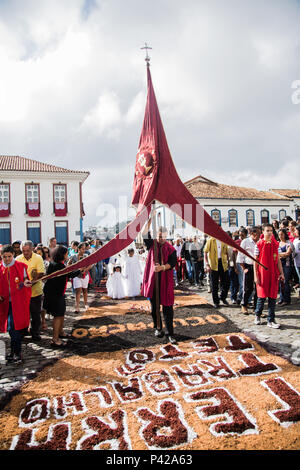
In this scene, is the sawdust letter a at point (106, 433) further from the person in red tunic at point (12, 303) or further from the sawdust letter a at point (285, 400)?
the person in red tunic at point (12, 303)

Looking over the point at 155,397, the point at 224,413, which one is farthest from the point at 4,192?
the point at 224,413

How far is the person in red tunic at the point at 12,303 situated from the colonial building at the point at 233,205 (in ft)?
Result: 89.3

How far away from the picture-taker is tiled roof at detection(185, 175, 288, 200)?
34.4 meters

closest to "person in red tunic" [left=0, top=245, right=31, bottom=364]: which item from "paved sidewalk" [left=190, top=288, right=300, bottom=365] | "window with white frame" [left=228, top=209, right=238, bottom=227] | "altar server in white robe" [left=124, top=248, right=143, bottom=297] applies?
"paved sidewalk" [left=190, top=288, right=300, bottom=365]

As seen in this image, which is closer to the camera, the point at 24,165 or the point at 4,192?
the point at 4,192

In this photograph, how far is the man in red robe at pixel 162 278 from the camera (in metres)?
5.11

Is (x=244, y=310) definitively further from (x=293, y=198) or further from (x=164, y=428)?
(x=293, y=198)

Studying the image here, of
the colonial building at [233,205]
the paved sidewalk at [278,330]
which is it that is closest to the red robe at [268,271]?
the paved sidewalk at [278,330]

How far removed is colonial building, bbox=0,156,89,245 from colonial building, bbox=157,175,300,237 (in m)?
10.1

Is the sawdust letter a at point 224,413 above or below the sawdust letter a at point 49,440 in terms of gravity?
above

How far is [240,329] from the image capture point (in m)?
5.57

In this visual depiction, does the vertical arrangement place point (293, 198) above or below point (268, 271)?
above

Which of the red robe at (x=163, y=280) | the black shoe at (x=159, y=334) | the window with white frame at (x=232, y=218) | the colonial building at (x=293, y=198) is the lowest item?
the black shoe at (x=159, y=334)

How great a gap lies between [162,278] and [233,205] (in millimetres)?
31778
